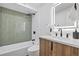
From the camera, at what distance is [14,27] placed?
2439 millimetres

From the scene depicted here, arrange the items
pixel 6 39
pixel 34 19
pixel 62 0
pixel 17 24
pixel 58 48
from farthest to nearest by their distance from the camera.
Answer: pixel 34 19 < pixel 17 24 < pixel 6 39 < pixel 58 48 < pixel 62 0

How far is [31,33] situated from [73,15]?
6.30 feet

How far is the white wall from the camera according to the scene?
2.26 meters

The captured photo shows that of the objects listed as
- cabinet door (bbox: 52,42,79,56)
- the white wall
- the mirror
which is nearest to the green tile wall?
the white wall

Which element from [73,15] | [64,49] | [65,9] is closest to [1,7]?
[65,9]

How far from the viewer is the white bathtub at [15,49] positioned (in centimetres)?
204

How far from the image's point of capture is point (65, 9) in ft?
5.36

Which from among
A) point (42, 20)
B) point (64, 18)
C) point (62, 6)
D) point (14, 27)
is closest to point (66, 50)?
point (64, 18)

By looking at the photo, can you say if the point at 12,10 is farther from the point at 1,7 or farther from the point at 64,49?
the point at 64,49

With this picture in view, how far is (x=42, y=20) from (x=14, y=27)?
0.91m

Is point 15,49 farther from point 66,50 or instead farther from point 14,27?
point 66,50

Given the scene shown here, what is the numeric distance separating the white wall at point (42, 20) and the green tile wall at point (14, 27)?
0.86 feet

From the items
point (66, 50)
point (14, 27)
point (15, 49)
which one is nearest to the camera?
point (66, 50)

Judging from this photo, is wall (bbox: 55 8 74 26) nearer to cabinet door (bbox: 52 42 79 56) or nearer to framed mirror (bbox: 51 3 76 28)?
framed mirror (bbox: 51 3 76 28)
